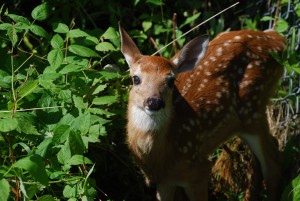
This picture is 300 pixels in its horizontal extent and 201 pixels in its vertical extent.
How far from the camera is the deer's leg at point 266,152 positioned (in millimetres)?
4602

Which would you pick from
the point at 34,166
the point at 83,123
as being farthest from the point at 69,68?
the point at 34,166

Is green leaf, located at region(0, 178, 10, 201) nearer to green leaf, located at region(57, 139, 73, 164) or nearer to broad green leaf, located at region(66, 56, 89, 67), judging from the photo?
green leaf, located at region(57, 139, 73, 164)

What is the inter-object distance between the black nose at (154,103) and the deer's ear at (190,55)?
0.44 m

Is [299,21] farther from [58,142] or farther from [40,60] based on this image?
[58,142]

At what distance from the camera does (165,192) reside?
14.3 feet

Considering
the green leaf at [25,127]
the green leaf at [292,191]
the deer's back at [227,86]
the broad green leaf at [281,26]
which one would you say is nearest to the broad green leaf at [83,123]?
the green leaf at [25,127]

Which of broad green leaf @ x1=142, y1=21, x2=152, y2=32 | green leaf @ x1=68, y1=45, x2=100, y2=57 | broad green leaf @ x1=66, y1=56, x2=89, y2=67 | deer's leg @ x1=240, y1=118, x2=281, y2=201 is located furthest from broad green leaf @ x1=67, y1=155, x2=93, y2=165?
broad green leaf @ x1=142, y1=21, x2=152, y2=32

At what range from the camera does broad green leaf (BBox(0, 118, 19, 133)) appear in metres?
3.21

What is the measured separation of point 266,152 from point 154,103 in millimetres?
1321

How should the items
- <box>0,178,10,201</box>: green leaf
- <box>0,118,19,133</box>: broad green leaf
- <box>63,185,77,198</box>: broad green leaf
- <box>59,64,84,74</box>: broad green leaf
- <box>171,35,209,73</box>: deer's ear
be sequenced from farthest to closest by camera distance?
<box>171,35,209,73</box>: deer's ear → <box>59,64,84,74</box>: broad green leaf → <box>63,185,77,198</box>: broad green leaf → <box>0,118,19,133</box>: broad green leaf → <box>0,178,10,201</box>: green leaf

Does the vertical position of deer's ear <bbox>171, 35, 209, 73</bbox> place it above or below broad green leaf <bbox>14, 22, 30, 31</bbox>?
below

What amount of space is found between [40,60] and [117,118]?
0.67 m

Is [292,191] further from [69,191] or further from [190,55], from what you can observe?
[69,191]

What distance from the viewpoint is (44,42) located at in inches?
204
